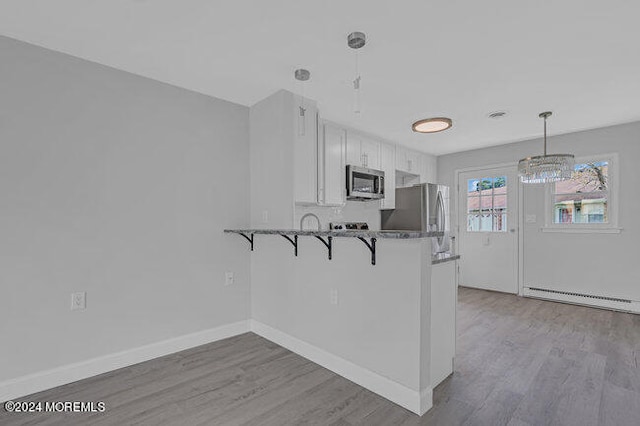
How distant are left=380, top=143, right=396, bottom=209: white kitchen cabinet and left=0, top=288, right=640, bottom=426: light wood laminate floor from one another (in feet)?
7.00

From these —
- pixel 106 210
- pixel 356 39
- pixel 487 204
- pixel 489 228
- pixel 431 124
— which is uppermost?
pixel 356 39

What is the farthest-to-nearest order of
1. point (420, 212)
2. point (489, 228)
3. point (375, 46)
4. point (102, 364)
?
point (489, 228), point (420, 212), point (102, 364), point (375, 46)

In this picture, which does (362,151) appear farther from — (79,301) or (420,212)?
(79,301)

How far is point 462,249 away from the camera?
537cm

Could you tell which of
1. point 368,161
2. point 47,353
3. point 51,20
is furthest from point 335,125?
point 47,353

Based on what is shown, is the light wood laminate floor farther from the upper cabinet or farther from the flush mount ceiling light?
the upper cabinet

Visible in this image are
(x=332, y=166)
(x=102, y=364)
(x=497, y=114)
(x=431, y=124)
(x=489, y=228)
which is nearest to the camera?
(x=102, y=364)

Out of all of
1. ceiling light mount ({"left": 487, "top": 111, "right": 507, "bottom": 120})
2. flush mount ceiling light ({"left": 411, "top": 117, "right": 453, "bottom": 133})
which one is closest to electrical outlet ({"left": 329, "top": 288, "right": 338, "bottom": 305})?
flush mount ceiling light ({"left": 411, "top": 117, "right": 453, "bottom": 133})

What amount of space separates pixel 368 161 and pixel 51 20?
3366mm

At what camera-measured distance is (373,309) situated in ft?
6.70

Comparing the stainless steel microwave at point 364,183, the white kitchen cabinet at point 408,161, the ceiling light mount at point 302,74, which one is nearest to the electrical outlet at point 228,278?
the stainless steel microwave at point 364,183

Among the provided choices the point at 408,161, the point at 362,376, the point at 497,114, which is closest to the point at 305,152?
the point at 362,376

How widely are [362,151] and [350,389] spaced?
2961 millimetres

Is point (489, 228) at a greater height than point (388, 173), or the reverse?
point (388, 173)
